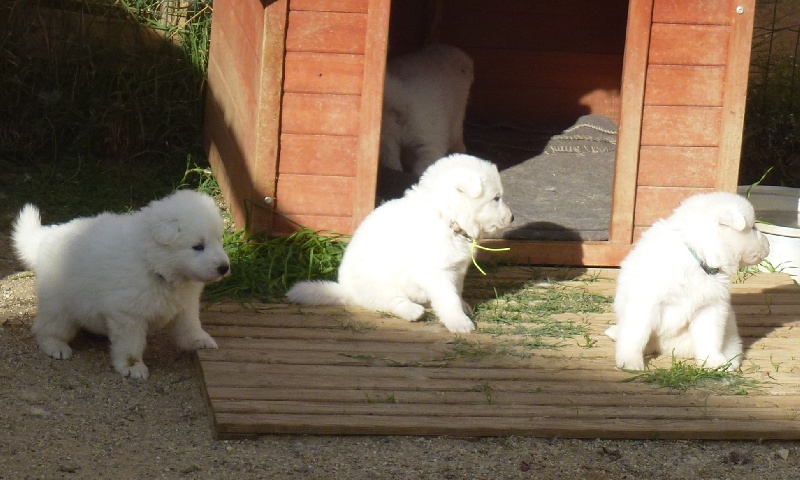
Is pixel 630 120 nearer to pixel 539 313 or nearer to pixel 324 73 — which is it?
pixel 539 313

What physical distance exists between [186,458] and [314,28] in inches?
120

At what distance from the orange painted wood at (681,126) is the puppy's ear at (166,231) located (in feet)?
10.6

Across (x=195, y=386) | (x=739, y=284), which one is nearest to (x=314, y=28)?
(x=195, y=386)

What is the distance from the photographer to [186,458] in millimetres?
3828

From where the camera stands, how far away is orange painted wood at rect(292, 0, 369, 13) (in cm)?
604

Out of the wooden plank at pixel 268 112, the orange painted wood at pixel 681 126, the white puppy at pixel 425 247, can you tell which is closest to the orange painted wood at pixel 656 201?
the orange painted wood at pixel 681 126

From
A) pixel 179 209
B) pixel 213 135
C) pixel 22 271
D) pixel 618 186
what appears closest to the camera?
pixel 179 209

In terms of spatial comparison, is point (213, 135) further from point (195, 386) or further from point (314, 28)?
point (195, 386)

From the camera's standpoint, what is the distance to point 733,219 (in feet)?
15.7

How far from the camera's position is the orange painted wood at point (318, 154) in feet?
20.4

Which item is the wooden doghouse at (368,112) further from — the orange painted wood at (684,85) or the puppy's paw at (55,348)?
the puppy's paw at (55,348)

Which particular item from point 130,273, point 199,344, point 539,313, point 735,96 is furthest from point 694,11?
point 130,273

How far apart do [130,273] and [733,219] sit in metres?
2.68

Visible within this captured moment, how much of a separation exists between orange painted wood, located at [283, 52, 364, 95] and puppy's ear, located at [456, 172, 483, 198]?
3.67ft
